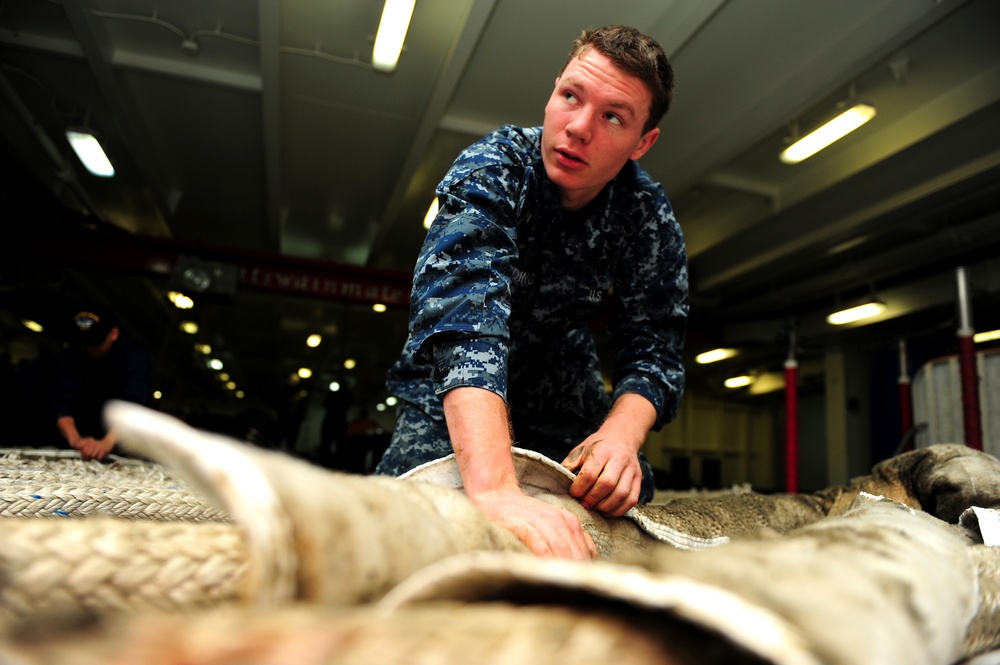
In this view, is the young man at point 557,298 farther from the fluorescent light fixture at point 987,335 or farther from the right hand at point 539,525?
the fluorescent light fixture at point 987,335

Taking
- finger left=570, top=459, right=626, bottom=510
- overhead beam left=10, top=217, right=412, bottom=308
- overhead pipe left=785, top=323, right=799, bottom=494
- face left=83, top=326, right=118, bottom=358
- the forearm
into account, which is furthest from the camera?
overhead beam left=10, top=217, right=412, bottom=308

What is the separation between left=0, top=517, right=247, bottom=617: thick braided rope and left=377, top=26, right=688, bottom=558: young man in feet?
1.18

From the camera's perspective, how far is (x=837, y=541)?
0.48m

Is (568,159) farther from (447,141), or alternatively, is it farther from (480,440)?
(447,141)

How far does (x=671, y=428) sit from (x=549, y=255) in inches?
478

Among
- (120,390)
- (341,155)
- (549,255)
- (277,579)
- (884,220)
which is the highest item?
(341,155)

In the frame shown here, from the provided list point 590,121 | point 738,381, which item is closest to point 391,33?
point 590,121

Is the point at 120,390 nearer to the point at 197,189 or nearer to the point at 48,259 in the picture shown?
the point at 48,259

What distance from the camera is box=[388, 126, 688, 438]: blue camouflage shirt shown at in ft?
3.50

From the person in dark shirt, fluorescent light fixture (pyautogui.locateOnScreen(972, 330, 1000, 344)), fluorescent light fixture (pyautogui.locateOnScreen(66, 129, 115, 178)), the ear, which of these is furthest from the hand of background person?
fluorescent light fixture (pyautogui.locateOnScreen(972, 330, 1000, 344))

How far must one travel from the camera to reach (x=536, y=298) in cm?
152

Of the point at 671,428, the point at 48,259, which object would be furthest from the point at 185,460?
the point at 671,428

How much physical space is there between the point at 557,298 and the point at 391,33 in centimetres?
277

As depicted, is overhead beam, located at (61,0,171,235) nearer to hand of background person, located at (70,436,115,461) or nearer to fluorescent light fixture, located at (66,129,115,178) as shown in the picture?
fluorescent light fixture, located at (66,129,115,178)
